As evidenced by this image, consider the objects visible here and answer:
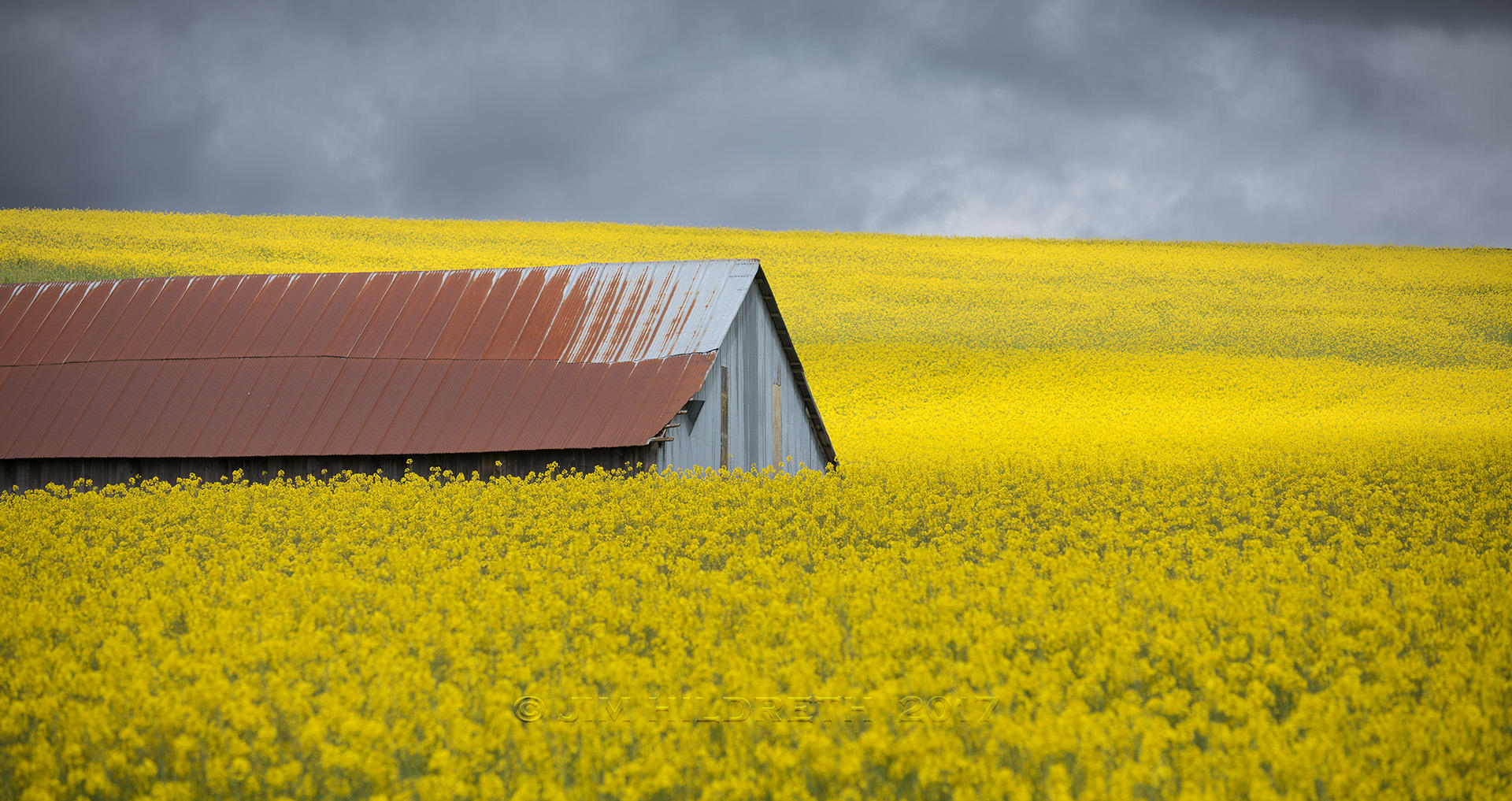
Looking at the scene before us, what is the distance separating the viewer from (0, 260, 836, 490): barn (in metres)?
16.8

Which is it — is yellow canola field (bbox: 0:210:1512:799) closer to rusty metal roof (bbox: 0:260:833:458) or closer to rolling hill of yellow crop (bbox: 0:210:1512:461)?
rusty metal roof (bbox: 0:260:833:458)

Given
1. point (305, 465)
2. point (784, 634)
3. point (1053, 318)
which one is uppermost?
point (1053, 318)

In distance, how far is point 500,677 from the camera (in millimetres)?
6332

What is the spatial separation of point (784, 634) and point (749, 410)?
38.7ft

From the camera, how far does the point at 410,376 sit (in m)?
18.0

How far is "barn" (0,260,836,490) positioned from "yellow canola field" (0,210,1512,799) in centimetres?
200

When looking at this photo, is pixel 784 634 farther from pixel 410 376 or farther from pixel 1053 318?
A: pixel 1053 318

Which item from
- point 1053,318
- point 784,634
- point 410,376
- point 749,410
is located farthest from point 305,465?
point 1053,318

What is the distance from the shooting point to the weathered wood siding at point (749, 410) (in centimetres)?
1694

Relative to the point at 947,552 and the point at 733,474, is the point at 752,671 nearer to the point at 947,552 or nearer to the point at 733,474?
the point at 947,552

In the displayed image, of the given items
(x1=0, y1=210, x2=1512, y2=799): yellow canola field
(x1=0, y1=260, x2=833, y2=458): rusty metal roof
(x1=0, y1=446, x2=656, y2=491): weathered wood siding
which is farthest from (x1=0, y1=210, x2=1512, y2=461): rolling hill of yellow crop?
(x1=0, y1=446, x2=656, y2=491): weathered wood siding

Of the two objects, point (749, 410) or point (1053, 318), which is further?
point (1053, 318)

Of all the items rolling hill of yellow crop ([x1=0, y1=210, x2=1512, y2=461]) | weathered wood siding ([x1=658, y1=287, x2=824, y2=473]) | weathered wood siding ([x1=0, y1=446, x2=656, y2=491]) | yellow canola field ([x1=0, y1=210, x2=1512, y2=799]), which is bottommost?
yellow canola field ([x1=0, y1=210, x2=1512, y2=799])

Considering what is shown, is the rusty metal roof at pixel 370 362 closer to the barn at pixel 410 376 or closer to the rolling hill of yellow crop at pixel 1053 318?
the barn at pixel 410 376
